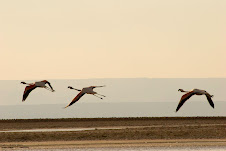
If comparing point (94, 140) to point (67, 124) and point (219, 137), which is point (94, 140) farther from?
point (67, 124)

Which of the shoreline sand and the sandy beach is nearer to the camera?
the shoreline sand

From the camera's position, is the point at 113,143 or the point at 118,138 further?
the point at 118,138

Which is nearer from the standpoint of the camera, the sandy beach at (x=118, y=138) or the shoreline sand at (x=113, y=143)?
the shoreline sand at (x=113, y=143)

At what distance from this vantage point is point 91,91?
5416 cm

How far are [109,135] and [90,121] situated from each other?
2823 cm

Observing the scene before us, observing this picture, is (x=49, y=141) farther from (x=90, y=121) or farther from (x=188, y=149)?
(x=90, y=121)

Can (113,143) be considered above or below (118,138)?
below

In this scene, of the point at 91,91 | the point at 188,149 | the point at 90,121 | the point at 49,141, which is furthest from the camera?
the point at 90,121

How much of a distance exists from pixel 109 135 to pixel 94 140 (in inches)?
147

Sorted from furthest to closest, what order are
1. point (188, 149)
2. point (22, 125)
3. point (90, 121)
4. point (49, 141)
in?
1. point (90, 121)
2. point (22, 125)
3. point (49, 141)
4. point (188, 149)

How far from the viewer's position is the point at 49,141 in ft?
250

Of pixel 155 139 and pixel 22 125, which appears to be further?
pixel 22 125

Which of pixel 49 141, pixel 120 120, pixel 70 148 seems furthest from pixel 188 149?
pixel 120 120

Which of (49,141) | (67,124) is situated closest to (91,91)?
(49,141)
